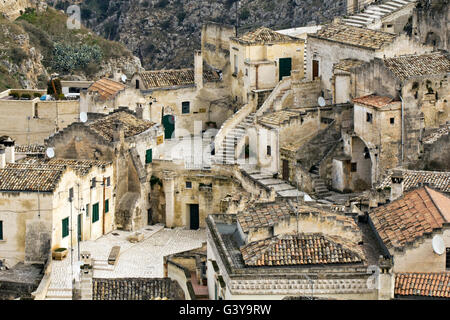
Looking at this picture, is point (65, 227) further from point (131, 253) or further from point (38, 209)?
point (131, 253)

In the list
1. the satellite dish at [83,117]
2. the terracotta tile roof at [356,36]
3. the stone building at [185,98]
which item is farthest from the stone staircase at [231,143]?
the satellite dish at [83,117]

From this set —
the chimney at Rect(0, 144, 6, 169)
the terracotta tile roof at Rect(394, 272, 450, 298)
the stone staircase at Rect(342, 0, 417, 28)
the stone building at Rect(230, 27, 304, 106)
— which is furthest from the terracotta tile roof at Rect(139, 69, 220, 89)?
the terracotta tile roof at Rect(394, 272, 450, 298)

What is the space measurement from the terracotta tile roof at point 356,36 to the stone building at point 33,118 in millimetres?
16307

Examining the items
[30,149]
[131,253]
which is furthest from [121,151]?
[131,253]

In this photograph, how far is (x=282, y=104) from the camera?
7206cm

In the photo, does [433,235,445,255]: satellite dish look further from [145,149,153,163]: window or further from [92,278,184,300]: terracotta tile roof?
[145,149,153,163]: window

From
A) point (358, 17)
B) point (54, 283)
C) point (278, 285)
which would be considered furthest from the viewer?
point (358, 17)

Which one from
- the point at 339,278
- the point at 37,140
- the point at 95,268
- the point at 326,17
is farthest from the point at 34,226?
the point at 326,17

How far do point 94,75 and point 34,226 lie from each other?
4072 centimetres

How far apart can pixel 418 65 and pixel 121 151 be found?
54.4ft

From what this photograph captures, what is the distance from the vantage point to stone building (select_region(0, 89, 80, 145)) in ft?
250

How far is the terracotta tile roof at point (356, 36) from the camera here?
6888cm

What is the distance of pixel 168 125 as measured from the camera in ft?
247
